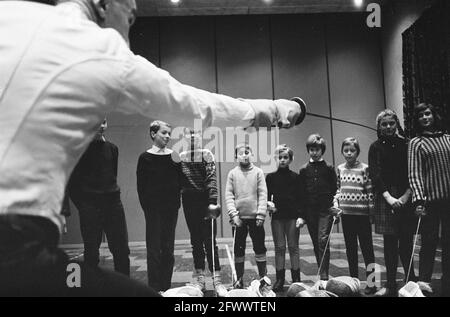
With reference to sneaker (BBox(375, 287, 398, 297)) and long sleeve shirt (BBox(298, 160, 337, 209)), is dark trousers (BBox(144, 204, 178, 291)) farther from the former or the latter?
sneaker (BBox(375, 287, 398, 297))

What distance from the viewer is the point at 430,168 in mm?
3443

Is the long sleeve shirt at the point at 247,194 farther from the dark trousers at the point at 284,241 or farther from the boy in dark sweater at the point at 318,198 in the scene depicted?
the boy in dark sweater at the point at 318,198

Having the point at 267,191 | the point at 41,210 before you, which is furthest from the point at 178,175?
the point at 41,210

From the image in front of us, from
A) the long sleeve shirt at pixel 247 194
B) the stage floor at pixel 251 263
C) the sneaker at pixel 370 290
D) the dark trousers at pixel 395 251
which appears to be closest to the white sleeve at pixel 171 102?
the stage floor at pixel 251 263

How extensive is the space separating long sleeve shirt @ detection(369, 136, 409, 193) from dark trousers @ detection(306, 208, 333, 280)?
53 centimetres

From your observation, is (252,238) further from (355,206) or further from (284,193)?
(355,206)

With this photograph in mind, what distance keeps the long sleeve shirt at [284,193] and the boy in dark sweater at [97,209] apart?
→ 1.48 metres

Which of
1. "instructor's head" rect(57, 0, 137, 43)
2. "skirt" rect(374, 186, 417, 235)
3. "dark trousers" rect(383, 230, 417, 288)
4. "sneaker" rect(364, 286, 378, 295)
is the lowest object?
"sneaker" rect(364, 286, 378, 295)

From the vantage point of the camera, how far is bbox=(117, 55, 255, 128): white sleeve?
0.78 m

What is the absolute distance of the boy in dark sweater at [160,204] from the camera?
3529 mm

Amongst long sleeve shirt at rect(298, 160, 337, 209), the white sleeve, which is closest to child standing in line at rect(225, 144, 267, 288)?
long sleeve shirt at rect(298, 160, 337, 209)
